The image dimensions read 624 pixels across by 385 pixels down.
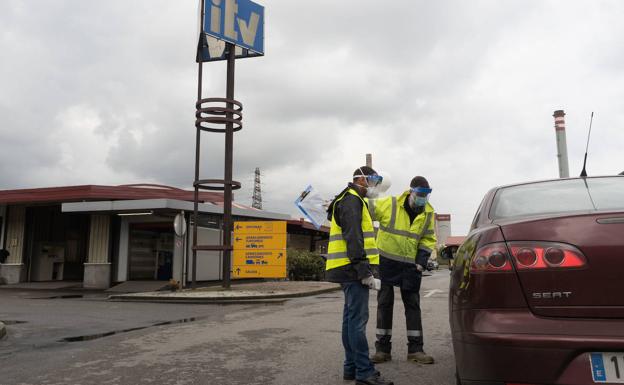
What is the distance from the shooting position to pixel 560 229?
2.55 metres

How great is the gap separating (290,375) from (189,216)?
53.8 ft

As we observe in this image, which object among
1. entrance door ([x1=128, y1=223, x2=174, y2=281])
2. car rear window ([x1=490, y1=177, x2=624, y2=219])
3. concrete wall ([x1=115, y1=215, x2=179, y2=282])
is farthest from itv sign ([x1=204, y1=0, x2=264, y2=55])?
car rear window ([x1=490, y1=177, x2=624, y2=219])

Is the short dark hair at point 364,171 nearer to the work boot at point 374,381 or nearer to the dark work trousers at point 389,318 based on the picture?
the dark work trousers at point 389,318

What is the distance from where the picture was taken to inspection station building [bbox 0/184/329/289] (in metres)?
20.2

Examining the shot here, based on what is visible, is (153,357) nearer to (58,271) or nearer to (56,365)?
(56,365)

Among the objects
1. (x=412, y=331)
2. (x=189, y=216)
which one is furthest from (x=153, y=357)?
(x=189, y=216)

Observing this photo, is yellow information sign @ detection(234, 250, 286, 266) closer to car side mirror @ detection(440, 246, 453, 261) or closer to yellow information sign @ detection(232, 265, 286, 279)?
yellow information sign @ detection(232, 265, 286, 279)

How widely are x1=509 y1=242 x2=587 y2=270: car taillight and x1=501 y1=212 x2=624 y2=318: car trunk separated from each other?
21 mm

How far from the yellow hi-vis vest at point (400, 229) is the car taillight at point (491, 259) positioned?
226 cm

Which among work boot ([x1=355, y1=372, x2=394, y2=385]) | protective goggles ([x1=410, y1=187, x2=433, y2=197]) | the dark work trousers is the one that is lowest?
work boot ([x1=355, y1=372, x2=394, y2=385])

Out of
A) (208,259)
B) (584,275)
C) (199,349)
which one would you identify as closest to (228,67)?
(208,259)

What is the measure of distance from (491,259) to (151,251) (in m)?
22.6

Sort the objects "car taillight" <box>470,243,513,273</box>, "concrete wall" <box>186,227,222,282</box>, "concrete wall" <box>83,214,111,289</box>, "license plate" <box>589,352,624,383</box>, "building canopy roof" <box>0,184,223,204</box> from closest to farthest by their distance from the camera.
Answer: "license plate" <box>589,352,624,383</box>
"car taillight" <box>470,243,513,273</box>
"building canopy roof" <box>0,184,223,204</box>
"concrete wall" <box>83,214,111,289</box>
"concrete wall" <box>186,227,222,282</box>

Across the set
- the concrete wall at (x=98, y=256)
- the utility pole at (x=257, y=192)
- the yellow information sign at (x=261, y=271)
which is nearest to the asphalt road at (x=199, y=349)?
the yellow information sign at (x=261, y=271)
